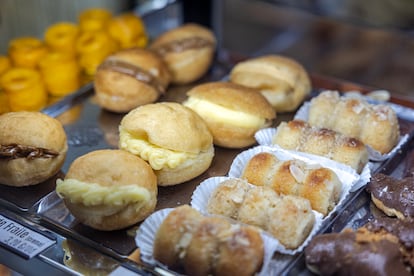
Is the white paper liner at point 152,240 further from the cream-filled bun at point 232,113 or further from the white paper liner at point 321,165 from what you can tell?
the cream-filled bun at point 232,113

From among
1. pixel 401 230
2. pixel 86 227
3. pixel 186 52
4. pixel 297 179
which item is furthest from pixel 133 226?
pixel 186 52

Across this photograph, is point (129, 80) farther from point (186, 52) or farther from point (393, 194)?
point (393, 194)

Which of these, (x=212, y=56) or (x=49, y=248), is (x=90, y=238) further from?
(x=212, y=56)

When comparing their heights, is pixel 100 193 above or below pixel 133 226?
above

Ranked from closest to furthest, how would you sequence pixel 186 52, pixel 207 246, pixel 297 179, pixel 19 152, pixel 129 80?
pixel 207 246
pixel 297 179
pixel 19 152
pixel 129 80
pixel 186 52

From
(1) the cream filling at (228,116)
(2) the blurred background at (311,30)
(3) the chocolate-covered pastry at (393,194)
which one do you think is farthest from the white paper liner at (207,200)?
(2) the blurred background at (311,30)

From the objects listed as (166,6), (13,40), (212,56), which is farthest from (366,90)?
(13,40)
